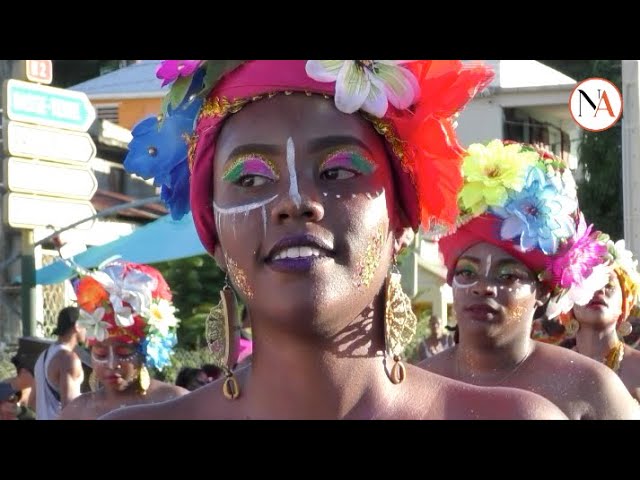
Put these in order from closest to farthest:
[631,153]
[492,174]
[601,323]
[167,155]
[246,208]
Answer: [246,208], [167,155], [492,174], [601,323], [631,153]

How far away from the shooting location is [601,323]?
6195 mm

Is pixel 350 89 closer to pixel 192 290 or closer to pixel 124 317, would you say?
pixel 124 317

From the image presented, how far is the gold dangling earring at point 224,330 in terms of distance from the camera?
2.93 meters

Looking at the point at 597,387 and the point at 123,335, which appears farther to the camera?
the point at 123,335

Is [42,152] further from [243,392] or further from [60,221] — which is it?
[243,392]

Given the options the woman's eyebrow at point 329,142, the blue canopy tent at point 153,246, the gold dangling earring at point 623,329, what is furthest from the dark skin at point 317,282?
the blue canopy tent at point 153,246

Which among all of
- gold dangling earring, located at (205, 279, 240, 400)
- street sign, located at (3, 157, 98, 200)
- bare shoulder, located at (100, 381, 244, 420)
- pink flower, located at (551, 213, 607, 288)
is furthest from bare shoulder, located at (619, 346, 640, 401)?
street sign, located at (3, 157, 98, 200)

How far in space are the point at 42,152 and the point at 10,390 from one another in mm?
3443

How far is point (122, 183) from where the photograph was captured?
2078cm

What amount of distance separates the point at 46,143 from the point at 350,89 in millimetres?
8657

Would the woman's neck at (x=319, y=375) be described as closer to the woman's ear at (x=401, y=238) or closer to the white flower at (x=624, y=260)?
the woman's ear at (x=401, y=238)

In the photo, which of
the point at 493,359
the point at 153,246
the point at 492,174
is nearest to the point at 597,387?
the point at 493,359

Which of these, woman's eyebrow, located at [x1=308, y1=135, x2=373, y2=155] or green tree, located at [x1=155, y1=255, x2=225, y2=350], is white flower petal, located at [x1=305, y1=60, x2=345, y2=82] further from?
green tree, located at [x1=155, y1=255, x2=225, y2=350]

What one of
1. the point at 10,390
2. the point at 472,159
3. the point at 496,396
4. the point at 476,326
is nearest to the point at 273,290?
the point at 496,396
